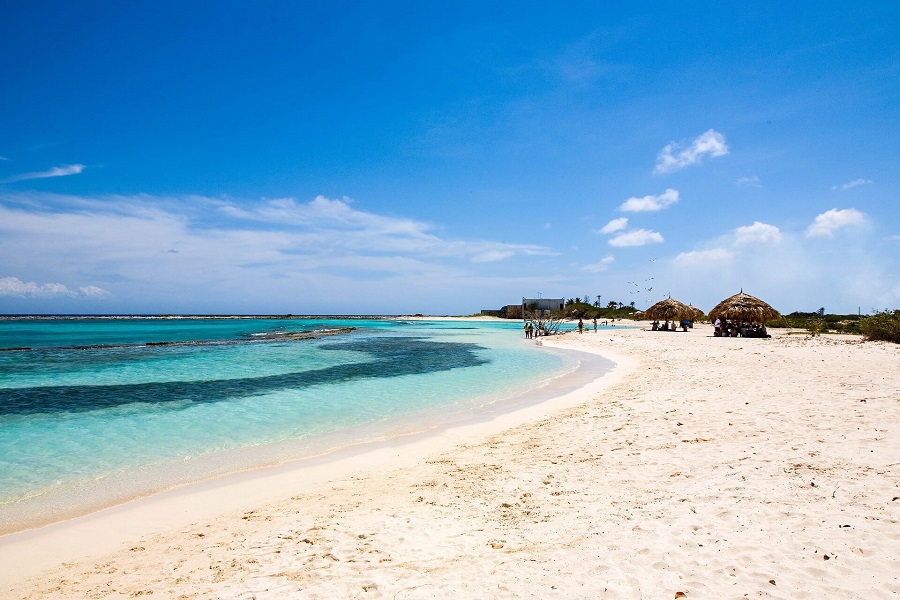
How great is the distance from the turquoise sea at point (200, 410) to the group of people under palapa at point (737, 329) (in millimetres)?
13881

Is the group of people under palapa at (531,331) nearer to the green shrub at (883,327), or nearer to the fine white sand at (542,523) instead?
the green shrub at (883,327)

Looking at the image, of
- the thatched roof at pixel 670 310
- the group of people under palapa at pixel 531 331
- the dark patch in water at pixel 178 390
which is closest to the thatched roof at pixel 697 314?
the thatched roof at pixel 670 310

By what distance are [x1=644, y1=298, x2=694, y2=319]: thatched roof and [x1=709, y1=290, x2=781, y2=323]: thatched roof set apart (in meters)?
5.39

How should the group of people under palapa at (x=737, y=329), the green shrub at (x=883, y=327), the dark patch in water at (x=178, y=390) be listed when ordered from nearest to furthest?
the dark patch in water at (x=178, y=390) → the green shrub at (x=883, y=327) → the group of people under palapa at (x=737, y=329)

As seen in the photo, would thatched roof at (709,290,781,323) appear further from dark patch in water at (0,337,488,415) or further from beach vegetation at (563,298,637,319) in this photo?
beach vegetation at (563,298,637,319)

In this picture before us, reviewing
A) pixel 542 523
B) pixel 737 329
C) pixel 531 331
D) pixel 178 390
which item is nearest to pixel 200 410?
pixel 178 390

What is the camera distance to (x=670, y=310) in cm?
3706

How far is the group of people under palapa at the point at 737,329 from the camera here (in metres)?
29.0

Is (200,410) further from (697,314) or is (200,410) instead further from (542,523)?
(697,314)

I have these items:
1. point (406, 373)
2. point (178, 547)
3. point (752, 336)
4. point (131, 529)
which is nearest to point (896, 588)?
point (178, 547)

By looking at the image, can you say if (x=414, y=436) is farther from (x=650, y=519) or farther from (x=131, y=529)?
(x=650, y=519)

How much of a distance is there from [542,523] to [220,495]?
14.3 feet

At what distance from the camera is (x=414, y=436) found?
899 centimetres

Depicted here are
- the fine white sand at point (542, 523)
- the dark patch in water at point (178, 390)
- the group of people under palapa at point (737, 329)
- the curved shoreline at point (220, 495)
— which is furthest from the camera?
the group of people under palapa at point (737, 329)
